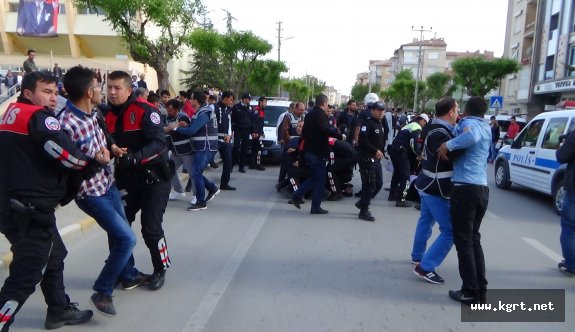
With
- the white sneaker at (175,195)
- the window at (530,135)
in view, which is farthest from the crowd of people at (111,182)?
the window at (530,135)

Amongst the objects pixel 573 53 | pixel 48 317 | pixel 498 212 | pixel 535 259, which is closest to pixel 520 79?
pixel 573 53

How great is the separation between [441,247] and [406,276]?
54 cm

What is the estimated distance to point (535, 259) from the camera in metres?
5.88

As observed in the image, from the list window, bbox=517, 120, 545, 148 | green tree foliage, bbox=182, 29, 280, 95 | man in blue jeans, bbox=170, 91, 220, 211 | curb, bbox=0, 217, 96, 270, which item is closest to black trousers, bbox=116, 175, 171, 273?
curb, bbox=0, 217, 96, 270

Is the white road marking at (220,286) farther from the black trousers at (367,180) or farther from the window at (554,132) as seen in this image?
the window at (554,132)

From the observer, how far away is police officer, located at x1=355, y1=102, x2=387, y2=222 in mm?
7562

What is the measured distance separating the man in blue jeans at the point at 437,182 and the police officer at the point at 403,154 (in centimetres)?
347

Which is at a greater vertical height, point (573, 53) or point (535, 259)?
point (573, 53)

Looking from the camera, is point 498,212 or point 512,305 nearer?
point 512,305

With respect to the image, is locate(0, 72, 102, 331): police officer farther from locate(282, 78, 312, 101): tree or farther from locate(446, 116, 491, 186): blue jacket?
locate(282, 78, 312, 101): tree

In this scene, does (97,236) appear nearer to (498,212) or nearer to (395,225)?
(395,225)

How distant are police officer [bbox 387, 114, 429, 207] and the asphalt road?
0.63m

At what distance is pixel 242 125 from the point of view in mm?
12086

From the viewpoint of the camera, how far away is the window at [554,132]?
8953mm
